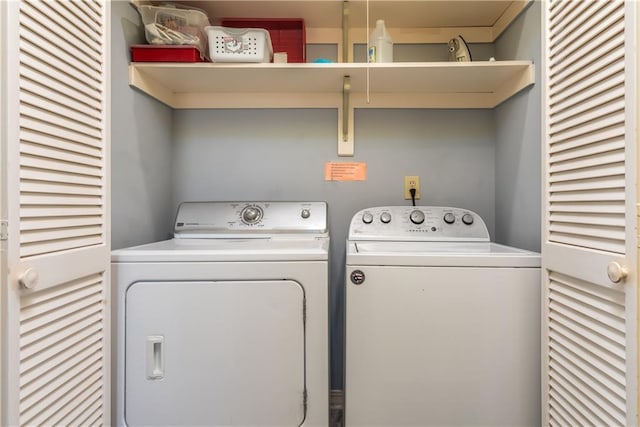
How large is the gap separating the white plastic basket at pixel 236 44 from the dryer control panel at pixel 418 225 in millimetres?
872

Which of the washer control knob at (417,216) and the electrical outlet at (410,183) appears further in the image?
the electrical outlet at (410,183)

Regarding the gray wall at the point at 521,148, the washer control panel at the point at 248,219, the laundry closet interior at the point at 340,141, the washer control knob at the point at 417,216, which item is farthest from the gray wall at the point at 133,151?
the gray wall at the point at 521,148

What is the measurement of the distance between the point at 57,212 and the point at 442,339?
3.88 ft

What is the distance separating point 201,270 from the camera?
109 centimetres

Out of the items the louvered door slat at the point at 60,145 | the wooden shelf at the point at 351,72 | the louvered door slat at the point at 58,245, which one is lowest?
the louvered door slat at the point at 58,245

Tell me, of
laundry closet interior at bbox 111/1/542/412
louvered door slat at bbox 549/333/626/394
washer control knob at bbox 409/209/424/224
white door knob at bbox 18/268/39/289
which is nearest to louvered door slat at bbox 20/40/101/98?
white door knob at bbox 18/268/39/289

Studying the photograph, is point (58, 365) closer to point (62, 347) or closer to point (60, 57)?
point (62, 347)

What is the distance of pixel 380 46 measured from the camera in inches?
61.1

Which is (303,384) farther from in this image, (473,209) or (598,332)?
(473,209)

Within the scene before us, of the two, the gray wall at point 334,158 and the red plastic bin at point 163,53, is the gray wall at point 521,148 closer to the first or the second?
the gray wall at point 334,158

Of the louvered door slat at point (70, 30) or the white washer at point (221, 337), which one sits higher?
the louvered door slat at point (70, 30)

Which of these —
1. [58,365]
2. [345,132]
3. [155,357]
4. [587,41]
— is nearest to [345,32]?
[345,132]

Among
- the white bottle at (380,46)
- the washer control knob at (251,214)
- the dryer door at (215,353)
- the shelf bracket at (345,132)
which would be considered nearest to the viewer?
the dryer door at (215,353)

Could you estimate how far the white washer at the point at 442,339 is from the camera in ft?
3.67
